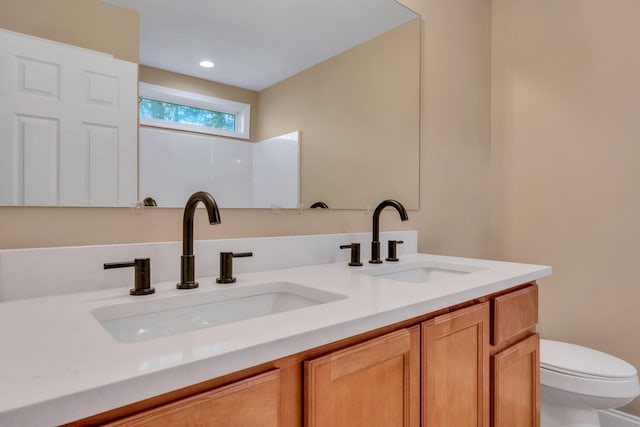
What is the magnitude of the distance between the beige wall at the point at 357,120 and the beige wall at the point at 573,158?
0.73 m

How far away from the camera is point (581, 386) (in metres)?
1.45

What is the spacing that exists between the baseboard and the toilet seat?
0.45 metres

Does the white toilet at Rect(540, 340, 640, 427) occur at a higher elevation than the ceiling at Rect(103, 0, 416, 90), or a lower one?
lower

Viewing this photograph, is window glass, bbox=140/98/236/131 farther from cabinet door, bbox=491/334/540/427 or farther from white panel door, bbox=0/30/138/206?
cabinet door, bbox=491/334/540/427

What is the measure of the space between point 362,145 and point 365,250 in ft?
1.53

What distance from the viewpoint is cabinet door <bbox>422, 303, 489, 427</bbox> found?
35.1 inches

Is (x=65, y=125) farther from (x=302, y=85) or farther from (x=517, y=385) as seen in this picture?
(x=517, y=385)

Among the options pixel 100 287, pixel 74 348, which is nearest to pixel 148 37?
pixel 100 287

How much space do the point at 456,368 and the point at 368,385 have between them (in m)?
0.35

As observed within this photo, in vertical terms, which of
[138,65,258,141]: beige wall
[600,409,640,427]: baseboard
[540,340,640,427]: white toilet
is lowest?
[600,409,640,427]: baseboard

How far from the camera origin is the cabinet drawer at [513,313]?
1105 millimetres

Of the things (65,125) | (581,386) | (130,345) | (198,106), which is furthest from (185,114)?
(581,386)

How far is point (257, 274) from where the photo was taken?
1.18 meters

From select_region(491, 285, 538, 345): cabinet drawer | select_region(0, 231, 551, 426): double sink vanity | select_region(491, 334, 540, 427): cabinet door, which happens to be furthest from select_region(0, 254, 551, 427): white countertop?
select_region(491, 334, 540, 427): cabinet door
